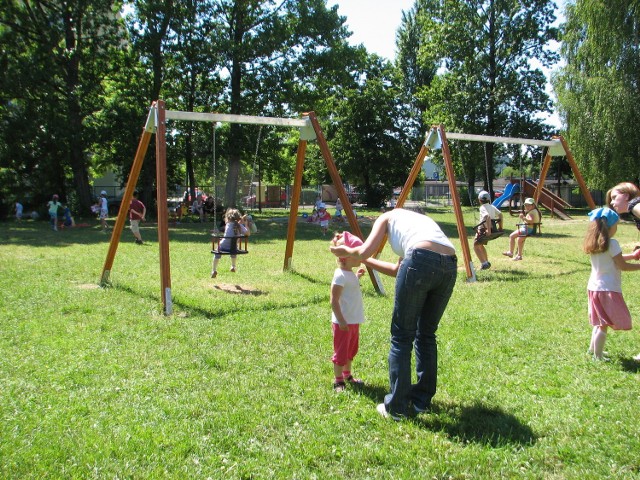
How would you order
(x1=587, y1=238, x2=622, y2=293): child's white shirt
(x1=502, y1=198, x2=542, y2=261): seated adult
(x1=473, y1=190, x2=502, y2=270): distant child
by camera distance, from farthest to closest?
(x1=502, y1=198, x2=542, y2=261): seated adult, (x1=473, y1=190, x2=502, y2=270): distant child, (x1=587, y1=238, x2=622, y2=293): child's white shirt

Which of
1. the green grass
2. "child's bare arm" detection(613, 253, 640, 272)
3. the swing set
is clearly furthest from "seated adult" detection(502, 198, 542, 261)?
"child's bare arm" detection(613, 253, 640, 272)

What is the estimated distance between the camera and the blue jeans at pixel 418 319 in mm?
3965

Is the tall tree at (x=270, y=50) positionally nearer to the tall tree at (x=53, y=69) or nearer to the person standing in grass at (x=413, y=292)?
the tall tree at (x=53, y=69)

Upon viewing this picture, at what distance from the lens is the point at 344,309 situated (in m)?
4.82

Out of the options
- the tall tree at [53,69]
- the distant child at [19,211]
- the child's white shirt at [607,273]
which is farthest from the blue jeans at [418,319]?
the distant child at [19,211]

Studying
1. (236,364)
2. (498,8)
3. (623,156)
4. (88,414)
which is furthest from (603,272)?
(498,8)

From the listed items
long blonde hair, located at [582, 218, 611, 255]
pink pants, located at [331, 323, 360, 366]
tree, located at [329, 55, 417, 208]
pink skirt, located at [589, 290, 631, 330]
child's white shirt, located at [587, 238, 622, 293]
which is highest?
tree, located at [329, 55, 417, 208]

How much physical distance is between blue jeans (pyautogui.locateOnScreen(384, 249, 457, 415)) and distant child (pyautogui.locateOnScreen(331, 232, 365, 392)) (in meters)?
0.64

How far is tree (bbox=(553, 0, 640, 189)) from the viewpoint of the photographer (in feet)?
89.7

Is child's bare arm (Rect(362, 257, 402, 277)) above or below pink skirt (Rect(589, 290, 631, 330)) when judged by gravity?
above

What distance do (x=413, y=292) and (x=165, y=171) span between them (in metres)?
5.38

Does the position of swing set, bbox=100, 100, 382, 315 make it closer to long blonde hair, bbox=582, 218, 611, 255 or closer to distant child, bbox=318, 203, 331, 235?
long blonde hair, bbox=582, 218, 611, 255

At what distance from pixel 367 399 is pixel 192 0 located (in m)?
26.3

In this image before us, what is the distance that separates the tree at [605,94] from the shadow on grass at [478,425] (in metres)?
28.3
